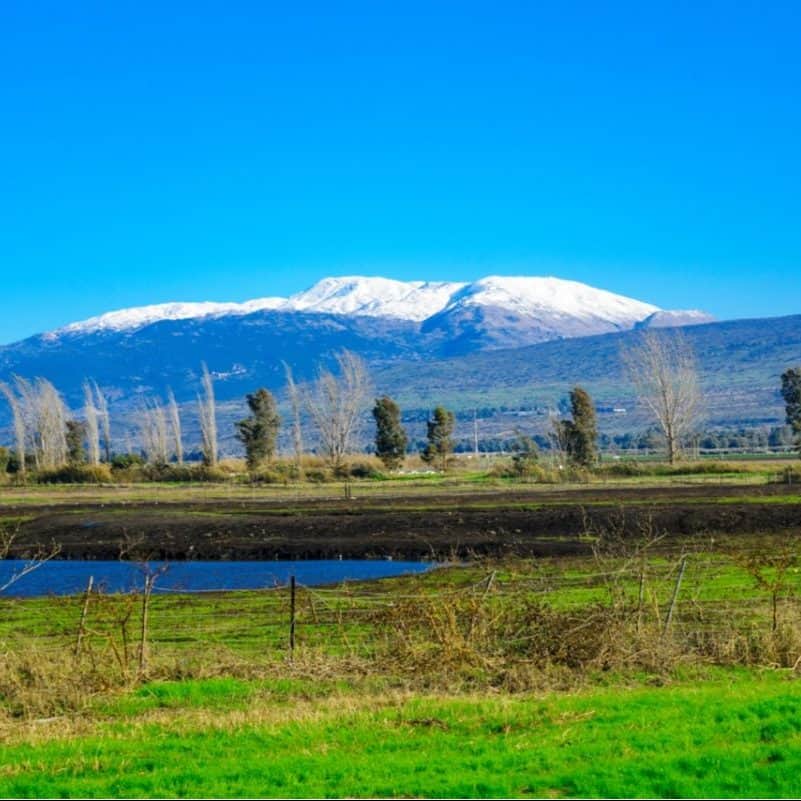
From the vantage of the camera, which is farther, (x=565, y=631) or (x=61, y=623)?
(x=61, y=623)

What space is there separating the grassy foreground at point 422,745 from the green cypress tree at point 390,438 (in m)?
97.2

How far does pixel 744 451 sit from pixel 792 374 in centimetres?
4883

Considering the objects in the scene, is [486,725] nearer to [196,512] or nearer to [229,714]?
[229,714]

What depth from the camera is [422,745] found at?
12383mm

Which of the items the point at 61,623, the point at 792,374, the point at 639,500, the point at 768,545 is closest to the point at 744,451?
the point at 792,374

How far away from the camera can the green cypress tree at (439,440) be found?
11512 cm

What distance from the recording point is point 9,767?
11688 mm

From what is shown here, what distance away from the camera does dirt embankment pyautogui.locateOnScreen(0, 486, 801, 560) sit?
162ft

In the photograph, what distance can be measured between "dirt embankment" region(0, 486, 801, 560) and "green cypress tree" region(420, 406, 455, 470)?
138ft

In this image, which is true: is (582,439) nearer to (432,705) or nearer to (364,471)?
(364,471)

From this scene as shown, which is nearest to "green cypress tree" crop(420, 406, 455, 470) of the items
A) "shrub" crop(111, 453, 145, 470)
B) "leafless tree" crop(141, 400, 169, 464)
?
"leafless tree" crop(141, 400, 169, 464)

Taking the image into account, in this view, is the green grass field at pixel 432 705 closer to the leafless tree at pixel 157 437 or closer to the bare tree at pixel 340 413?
the bare tree at pixel 340 413

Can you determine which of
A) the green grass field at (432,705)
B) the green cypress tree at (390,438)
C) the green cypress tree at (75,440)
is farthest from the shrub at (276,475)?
the green grass field at (432,705)

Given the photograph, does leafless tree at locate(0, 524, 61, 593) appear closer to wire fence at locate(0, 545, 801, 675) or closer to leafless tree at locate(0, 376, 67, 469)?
wire fence at locate(0, 545, 801, 675)
